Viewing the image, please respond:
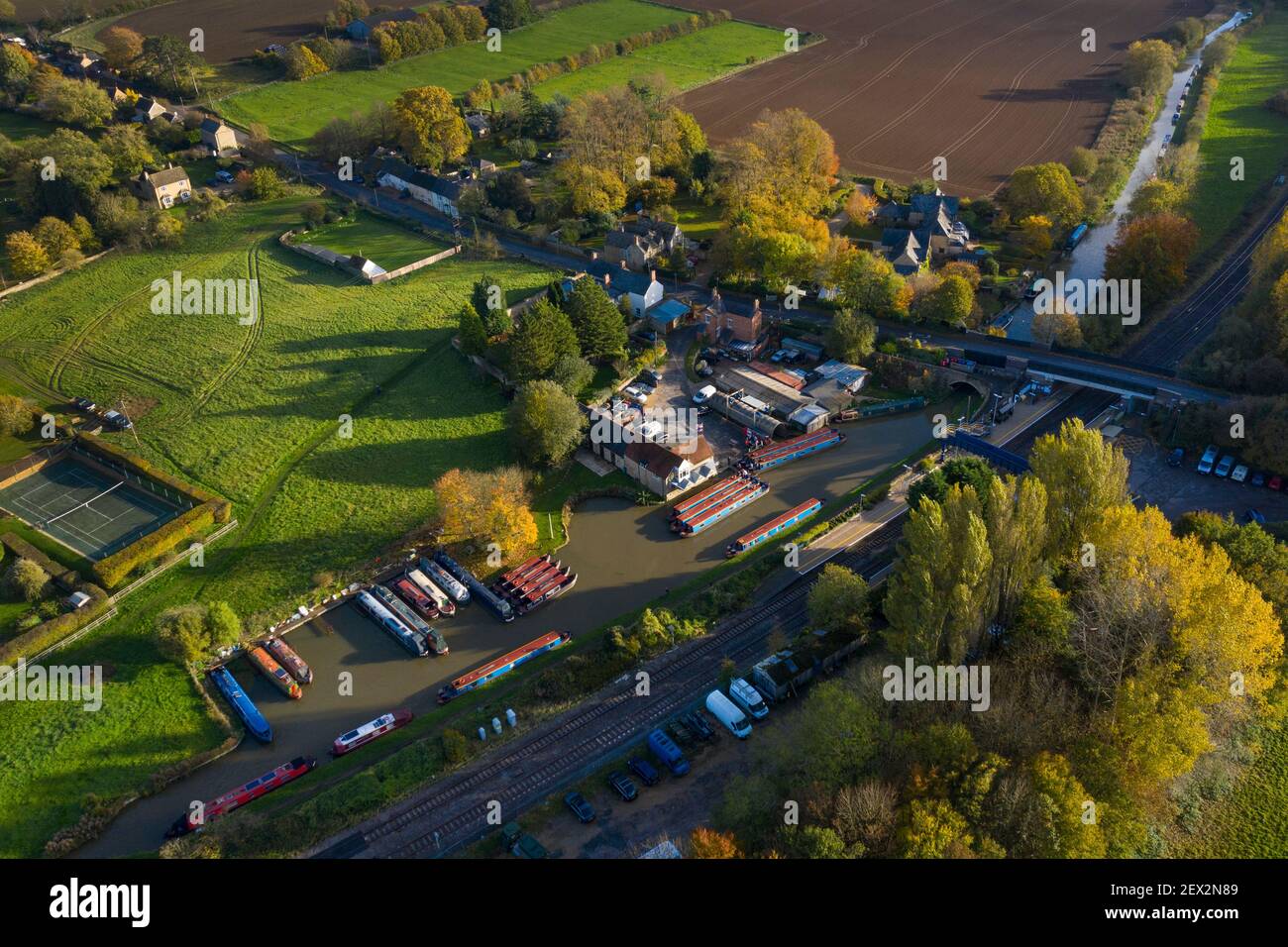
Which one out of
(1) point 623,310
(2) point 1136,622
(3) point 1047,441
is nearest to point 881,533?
(3) point 1047,441

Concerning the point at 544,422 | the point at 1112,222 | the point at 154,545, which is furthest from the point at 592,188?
the point at 154,545

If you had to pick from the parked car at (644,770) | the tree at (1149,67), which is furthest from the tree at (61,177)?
the tree at (1149,67)

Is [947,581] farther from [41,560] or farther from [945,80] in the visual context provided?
[945,80]

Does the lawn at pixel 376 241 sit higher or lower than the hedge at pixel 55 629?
higher

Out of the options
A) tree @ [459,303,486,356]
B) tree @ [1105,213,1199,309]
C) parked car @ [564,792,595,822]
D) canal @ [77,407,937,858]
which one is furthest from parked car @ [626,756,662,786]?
tree @ [1105,213,1199,309]

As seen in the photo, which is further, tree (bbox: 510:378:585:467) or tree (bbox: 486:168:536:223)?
tree (bbox: 486:168:536:223)

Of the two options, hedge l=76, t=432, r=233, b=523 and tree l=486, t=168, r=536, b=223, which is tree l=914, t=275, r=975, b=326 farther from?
hedge l=76, t=432, r=233, b=523

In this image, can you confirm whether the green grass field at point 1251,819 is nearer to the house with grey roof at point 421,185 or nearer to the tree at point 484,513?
the tree at point 484,513
